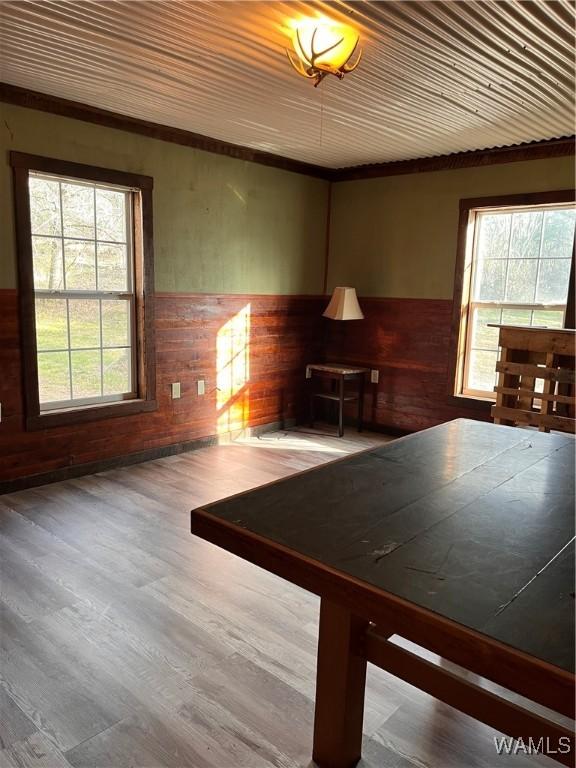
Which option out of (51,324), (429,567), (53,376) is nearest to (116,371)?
(53,376)

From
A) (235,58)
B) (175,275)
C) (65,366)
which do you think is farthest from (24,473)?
(235,58)

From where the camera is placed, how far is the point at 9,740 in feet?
5.34

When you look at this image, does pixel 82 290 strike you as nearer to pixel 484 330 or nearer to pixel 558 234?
pixel 484 330

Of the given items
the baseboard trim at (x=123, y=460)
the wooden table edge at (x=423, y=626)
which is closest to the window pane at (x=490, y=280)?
the baseboard trim at (x=123, y=460)

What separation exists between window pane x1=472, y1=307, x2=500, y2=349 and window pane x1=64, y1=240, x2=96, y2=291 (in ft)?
10.1

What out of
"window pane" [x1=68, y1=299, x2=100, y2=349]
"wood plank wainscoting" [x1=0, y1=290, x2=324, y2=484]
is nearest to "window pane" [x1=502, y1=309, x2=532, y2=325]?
"wood plank wainscoting" [x1=0, y1=290, x2=324, y2=484]

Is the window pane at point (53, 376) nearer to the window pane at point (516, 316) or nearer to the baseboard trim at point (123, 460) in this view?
the baseboard trim at point (123, 460)

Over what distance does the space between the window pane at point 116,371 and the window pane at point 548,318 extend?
315cm

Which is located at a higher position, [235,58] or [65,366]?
[235,58]

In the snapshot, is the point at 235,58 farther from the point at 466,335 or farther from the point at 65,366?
the point at 466,335

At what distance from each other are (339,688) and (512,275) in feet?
12.8

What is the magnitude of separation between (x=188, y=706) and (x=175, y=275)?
3.16 m

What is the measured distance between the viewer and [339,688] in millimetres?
1409

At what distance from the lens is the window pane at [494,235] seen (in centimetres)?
452
